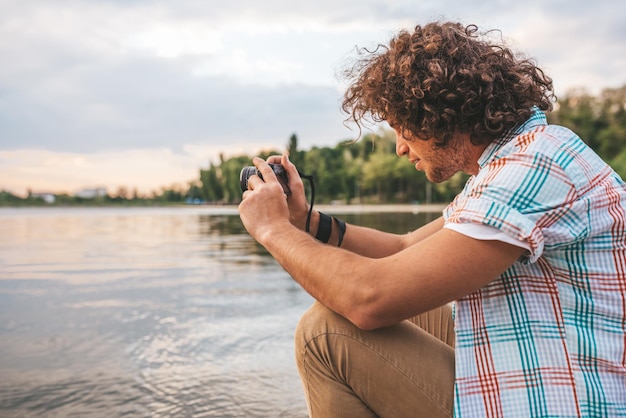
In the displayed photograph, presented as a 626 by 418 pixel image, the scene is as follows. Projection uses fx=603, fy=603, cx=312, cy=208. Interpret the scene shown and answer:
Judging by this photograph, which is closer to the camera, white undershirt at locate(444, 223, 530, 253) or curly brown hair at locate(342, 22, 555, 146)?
white undershirt at locate(444, 223, 530, 253)

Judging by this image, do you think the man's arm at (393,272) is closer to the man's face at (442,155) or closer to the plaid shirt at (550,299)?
the plaid shirt at (550,299)

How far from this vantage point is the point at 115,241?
1273cm

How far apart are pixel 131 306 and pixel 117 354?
1.58 metres

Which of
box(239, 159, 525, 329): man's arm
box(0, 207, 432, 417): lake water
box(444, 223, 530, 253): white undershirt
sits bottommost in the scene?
box(0, 207, 432, 417): lake water

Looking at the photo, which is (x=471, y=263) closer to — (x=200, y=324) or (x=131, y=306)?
(x=200, y=324)

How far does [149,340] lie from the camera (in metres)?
4.29

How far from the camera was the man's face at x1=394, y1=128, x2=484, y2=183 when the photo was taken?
191 centimetres

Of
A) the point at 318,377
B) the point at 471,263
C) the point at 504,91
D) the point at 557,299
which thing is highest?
the point at 504,91

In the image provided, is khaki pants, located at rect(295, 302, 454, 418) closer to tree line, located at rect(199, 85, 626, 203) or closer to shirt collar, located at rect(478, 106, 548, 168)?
shirt collar, located at rect(478, 106, 548, 168)

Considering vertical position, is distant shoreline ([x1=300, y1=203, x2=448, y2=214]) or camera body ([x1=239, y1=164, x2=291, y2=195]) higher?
camera body ([x1=239, y1=164, x2=291, y2=195])

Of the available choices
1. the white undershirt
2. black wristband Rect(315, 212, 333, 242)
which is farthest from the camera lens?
the white undershirt

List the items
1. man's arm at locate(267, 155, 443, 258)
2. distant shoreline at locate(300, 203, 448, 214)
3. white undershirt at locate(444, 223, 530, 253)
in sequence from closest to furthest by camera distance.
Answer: white undershirt at locate(444, 223, 530, 253) < man's arm at locate(267, 155, 443, 258) < distant shoreline at locate(300, 203, 448, 214)

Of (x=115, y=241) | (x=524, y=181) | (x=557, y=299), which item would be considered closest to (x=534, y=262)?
(x=557, y=299)

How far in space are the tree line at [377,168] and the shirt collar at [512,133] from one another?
5823 centimetres
